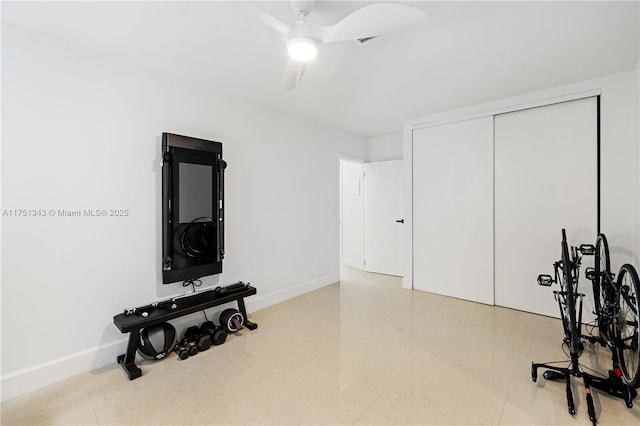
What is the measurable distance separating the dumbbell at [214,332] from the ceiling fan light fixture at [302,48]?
2348 mm

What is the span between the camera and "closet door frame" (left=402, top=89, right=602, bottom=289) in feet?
9.58

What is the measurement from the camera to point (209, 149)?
9.25 ft

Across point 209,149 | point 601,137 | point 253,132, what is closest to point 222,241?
point 209,149

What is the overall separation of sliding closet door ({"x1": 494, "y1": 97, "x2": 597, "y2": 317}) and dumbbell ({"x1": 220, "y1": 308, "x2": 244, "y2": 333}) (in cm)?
303

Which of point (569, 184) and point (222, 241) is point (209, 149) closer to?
point (222, 241)

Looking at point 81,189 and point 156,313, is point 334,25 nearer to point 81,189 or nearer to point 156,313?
point 81,189

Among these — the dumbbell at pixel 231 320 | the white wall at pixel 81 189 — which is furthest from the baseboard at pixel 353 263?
the dumbbell at pixel 231 320

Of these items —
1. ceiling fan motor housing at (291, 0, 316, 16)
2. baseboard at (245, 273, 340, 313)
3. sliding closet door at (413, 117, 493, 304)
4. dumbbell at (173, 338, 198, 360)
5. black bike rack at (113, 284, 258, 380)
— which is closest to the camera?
ceiling fan motor housing at (291, 0, 316, 16)

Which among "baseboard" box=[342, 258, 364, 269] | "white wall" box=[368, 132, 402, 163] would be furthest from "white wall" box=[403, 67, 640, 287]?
"baseboard" box=[342, 258, 364, 269]

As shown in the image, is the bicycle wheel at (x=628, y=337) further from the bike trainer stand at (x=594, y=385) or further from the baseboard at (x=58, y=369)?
the baseboard at (x=58, y=369)

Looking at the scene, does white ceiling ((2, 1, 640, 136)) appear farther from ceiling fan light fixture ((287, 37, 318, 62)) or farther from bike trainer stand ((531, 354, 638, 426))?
bike trainer stand ((531, 354, 638, 426))

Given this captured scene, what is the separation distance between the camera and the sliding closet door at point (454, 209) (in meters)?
3.53

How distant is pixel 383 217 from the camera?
16.6 feet

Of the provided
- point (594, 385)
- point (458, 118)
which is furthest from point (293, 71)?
point (594, 385)
